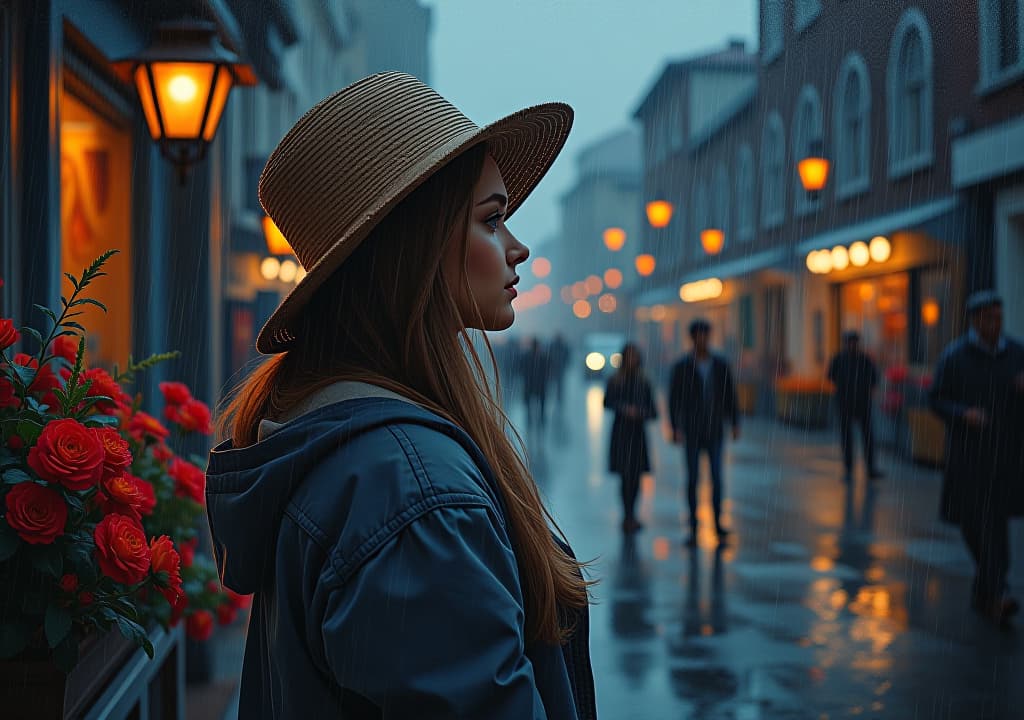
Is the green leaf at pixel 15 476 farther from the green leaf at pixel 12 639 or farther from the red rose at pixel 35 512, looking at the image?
the green leaf at pixel 12 639

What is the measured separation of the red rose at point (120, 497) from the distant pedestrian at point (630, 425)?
721cm

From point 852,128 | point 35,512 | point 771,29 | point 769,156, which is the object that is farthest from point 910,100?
point 35,512

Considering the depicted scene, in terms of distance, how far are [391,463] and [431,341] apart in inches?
11.2

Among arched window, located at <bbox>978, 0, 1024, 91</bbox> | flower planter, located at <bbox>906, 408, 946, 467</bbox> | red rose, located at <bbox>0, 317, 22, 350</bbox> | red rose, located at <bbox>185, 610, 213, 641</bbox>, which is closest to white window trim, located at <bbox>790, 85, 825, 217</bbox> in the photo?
arched window, located at <bbox>978, 0, 1024, 91</bbox>

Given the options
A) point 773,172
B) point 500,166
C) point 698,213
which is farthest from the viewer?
point 698,213

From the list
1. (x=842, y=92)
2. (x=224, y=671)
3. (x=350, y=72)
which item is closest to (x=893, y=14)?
(x=224, y=671)

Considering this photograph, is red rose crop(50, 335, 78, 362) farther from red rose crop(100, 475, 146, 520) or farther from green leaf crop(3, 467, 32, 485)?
green leaf crop(3, 467, 32, 485)

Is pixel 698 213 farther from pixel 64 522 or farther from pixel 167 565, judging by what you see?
pixel 64 522

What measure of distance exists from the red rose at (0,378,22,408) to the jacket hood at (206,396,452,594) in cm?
120

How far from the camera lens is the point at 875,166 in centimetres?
1970

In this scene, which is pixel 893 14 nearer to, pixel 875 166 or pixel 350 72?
pixel 875 166

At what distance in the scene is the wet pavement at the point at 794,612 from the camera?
509 cm

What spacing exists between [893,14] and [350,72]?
2467 centimetres

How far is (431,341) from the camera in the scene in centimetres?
152
